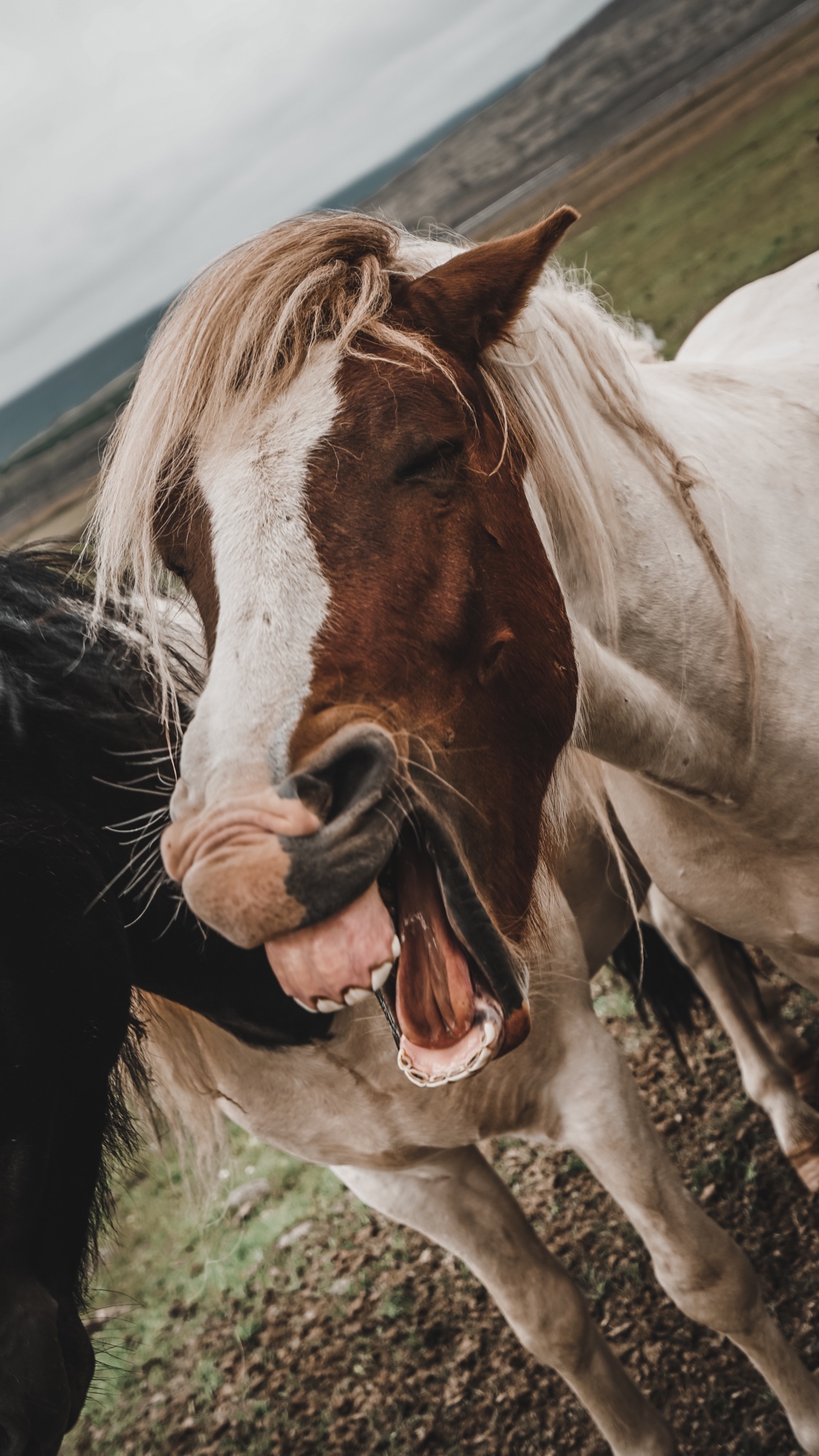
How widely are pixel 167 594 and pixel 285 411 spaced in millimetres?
1057

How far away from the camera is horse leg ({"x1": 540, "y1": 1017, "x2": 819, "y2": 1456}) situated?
7.83 ft

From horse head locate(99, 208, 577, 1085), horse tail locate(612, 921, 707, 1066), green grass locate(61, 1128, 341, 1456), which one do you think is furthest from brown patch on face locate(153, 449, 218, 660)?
green grass locate(61, 1128, 341, 1456)

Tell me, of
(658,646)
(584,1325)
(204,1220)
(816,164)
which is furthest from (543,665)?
(816,164)

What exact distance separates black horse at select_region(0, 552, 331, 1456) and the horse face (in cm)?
46

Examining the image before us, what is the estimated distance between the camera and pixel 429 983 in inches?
A: 57.1

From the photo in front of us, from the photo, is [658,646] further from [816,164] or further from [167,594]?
[816,164]

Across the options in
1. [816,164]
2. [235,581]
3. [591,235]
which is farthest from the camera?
[591,235]

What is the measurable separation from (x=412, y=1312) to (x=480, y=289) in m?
3.87

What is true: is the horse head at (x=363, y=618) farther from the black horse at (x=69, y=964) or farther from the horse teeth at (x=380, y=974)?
the black horse at (x=69, y=964)

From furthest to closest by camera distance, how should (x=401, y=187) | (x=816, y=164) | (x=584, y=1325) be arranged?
(x=401, y=187) → (x=816, y=164) → (x=584, y=1325)

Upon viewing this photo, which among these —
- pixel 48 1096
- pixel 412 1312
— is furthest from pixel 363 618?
pixel 412 1312

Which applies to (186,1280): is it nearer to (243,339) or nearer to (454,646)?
(454,646)

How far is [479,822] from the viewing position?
1.48m

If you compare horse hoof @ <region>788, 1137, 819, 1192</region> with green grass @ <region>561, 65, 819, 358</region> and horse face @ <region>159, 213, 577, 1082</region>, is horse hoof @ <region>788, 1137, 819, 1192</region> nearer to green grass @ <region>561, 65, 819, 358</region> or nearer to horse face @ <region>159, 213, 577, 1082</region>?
horse face @ <region>159, 213, 577, 1082</region>
